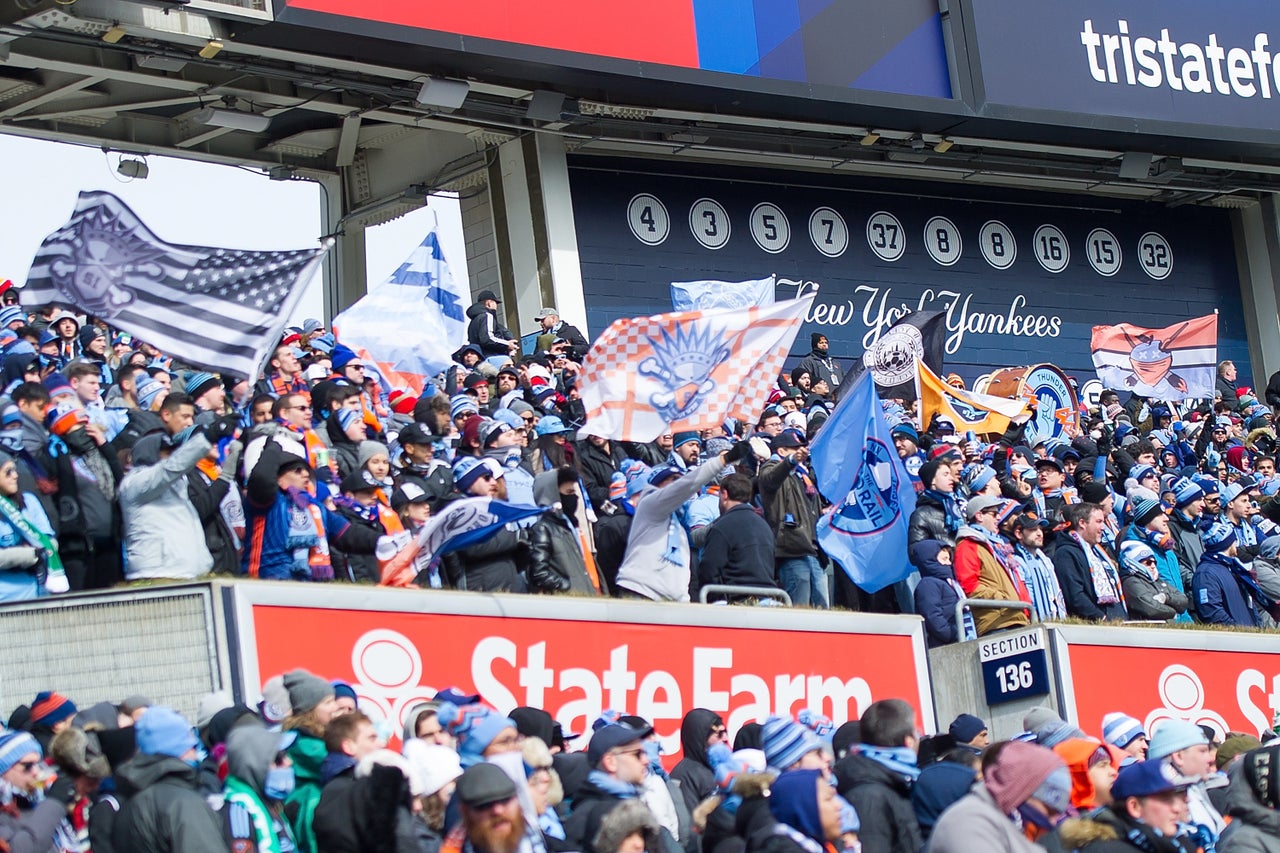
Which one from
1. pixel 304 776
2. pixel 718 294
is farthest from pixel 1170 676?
pixel 718 294

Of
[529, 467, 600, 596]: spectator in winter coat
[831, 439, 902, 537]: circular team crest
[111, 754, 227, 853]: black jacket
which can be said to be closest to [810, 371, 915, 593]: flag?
[831, 439, 902, 537]: circular team crest

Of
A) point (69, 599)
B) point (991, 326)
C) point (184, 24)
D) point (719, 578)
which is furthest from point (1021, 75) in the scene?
point (69, 599)

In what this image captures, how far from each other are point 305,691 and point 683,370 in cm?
713

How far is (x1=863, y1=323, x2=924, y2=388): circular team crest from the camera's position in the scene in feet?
70.7

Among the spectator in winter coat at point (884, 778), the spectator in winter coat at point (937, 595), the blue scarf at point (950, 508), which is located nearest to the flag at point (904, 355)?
the blue scarf at point (950, 508)

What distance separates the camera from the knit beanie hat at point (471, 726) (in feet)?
25.4

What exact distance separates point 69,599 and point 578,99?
13901mm

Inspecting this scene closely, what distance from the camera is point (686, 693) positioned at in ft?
39.2

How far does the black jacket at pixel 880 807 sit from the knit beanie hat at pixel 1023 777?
3.54 feet

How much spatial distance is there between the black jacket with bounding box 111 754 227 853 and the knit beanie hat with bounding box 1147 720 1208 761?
3.92 metres

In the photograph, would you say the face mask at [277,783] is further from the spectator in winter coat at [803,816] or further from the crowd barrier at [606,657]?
the crowd barrier at [606,657]

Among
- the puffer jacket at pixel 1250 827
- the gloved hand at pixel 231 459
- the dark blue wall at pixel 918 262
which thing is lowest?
the puffer jacket at pixel 1250 827

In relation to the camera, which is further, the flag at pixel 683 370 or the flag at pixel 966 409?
the flag at pixel 966 409

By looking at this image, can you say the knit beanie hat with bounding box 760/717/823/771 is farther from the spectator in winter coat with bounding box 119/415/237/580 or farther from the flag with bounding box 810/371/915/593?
the flag with bounding box 810/371/915/593
